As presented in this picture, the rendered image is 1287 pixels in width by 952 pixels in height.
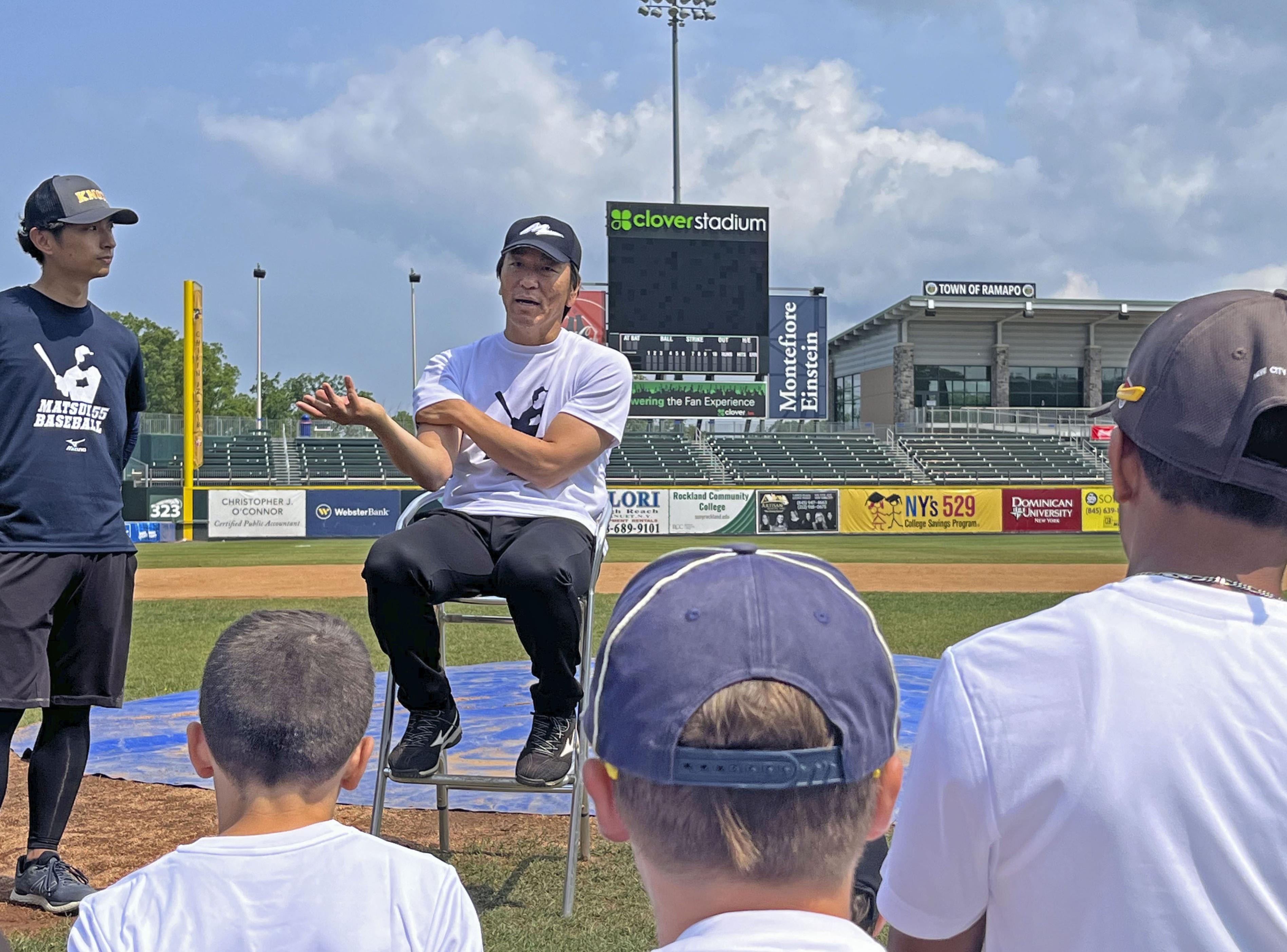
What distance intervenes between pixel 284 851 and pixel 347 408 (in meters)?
2.29

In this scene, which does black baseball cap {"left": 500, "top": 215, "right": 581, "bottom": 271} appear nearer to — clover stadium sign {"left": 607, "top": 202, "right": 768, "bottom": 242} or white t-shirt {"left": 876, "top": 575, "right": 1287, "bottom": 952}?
white t-shirt {"left": 876, "top": 575, "right": 1287, "bottom": 952}

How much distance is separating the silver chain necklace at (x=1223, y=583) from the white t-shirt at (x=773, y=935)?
25.9 inches

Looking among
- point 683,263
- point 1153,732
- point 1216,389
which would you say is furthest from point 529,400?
point 683,263

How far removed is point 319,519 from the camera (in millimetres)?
33125

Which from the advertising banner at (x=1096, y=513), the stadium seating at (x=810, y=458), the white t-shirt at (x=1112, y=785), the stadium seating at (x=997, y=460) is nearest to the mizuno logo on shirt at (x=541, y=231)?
the white t-shirt at (x=1112, y=785)

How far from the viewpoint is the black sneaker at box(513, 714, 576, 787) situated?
144 inches

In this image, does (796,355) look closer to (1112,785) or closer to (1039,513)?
(1039,513)

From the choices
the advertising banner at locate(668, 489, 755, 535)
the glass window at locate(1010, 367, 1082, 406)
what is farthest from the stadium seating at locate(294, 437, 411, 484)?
the glass window at locate(1010, 367, 1082, 406)

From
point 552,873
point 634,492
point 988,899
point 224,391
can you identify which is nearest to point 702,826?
point 988,899

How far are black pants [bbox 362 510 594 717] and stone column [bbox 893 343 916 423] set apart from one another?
1902 inches

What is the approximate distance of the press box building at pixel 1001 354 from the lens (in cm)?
5100

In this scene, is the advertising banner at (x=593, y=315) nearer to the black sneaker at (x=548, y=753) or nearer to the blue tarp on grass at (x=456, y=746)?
the blue tarp on grass at (x=456, y=746)

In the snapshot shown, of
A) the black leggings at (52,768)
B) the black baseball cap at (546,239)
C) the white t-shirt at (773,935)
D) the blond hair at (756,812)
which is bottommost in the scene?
the black leggings at (52,768)

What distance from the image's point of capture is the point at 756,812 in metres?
1.02
